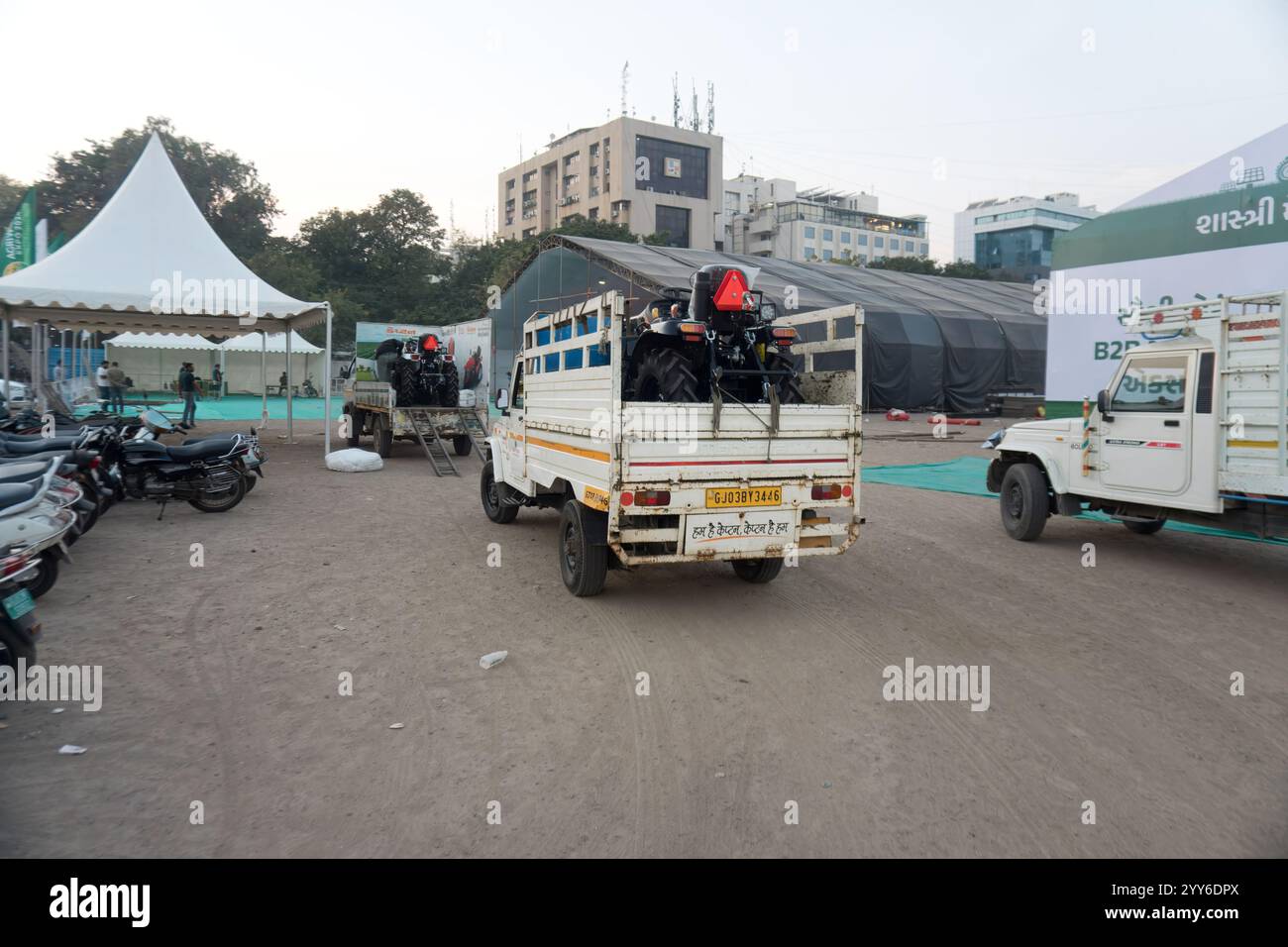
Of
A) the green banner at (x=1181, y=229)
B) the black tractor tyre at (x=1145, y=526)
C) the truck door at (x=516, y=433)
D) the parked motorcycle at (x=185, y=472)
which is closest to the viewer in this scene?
Result: the truck door at (x=516, y=433)

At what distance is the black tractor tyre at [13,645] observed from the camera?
3.84 meters

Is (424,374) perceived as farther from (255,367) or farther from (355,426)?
(255,367)

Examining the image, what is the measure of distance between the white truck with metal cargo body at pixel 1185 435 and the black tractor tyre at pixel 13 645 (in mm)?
8380

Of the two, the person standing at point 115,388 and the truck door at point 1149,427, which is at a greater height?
the person standing at point 115,388

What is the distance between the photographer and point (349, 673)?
174 inches

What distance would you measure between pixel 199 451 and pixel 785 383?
22.9 feet

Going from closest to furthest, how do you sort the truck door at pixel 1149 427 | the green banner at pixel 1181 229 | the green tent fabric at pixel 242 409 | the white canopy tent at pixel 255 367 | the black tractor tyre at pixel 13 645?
the black tractor tyre at pixel 13 645, the truck door at pixel 1149 427, the green banner at pixel 1181 229, the green tent fabric at pixel 242 409, the white canopy tent at pixel 255 367

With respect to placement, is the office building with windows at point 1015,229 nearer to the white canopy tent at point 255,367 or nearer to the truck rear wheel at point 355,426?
the white canopy tent at point 255,367

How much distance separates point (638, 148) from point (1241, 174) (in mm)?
63774

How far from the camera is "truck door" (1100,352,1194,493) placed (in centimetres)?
683

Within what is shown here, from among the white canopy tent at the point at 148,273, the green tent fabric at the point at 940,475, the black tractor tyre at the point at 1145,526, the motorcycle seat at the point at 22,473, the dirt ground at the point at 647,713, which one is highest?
the white canopy tent at the point at 148,273

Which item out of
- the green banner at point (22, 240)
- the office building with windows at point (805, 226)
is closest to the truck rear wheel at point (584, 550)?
the green banner at point (22, 240)

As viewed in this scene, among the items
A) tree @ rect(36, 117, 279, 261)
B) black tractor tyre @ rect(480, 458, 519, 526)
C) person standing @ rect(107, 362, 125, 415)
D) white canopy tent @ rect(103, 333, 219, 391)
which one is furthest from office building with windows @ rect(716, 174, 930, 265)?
black tractor tyre @ rect(480, 458, 519, 526)
